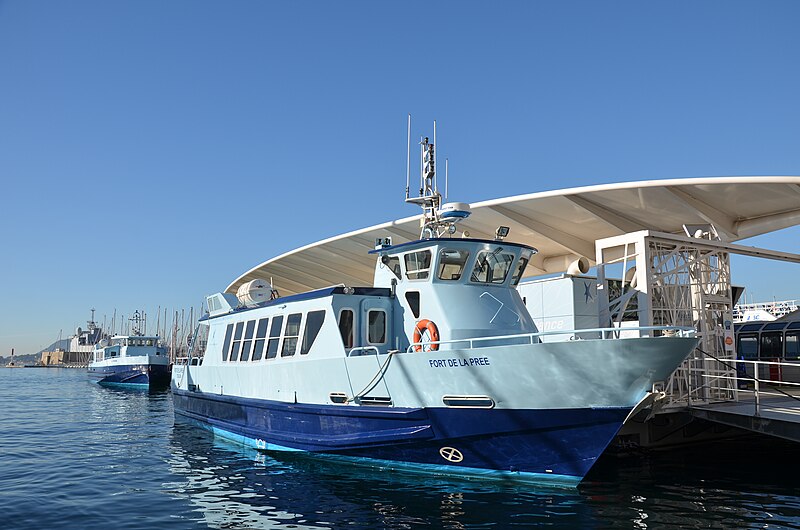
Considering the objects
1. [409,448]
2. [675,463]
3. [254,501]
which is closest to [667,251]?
[675,463]

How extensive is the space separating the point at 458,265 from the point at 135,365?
1604 inches

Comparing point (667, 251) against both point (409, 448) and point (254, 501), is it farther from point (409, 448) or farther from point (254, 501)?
point (254, 501)

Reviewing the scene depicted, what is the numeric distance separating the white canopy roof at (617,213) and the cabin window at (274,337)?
43.9 ft

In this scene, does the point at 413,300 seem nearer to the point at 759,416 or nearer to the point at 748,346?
the point at 759,416

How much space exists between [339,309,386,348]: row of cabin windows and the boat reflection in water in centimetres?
260

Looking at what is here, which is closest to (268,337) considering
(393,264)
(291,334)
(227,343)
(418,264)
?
(291,334)

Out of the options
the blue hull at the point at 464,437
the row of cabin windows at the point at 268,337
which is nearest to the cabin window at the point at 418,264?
the row of cabin windows at the point at 268,337

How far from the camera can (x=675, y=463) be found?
1388 centimetres

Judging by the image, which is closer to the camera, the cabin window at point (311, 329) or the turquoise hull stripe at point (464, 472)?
the turquoise hull stripe at point (464, 472)

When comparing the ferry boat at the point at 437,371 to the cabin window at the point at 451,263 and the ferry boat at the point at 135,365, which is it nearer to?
the cabin window at the point at 451,263

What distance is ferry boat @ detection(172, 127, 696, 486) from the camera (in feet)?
32.6

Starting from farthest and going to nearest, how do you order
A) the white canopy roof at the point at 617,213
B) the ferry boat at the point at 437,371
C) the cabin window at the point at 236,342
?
1. the white canopy roof at the point at 617,213
2. the cabin window at the point at 236,342
3. the ferry boat at the point at 437,371

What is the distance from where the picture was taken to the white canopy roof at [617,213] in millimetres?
20572

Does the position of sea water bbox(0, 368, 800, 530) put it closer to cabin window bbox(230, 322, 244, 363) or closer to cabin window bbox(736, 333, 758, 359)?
cabin window bbox(230, 322, 244, 363)
